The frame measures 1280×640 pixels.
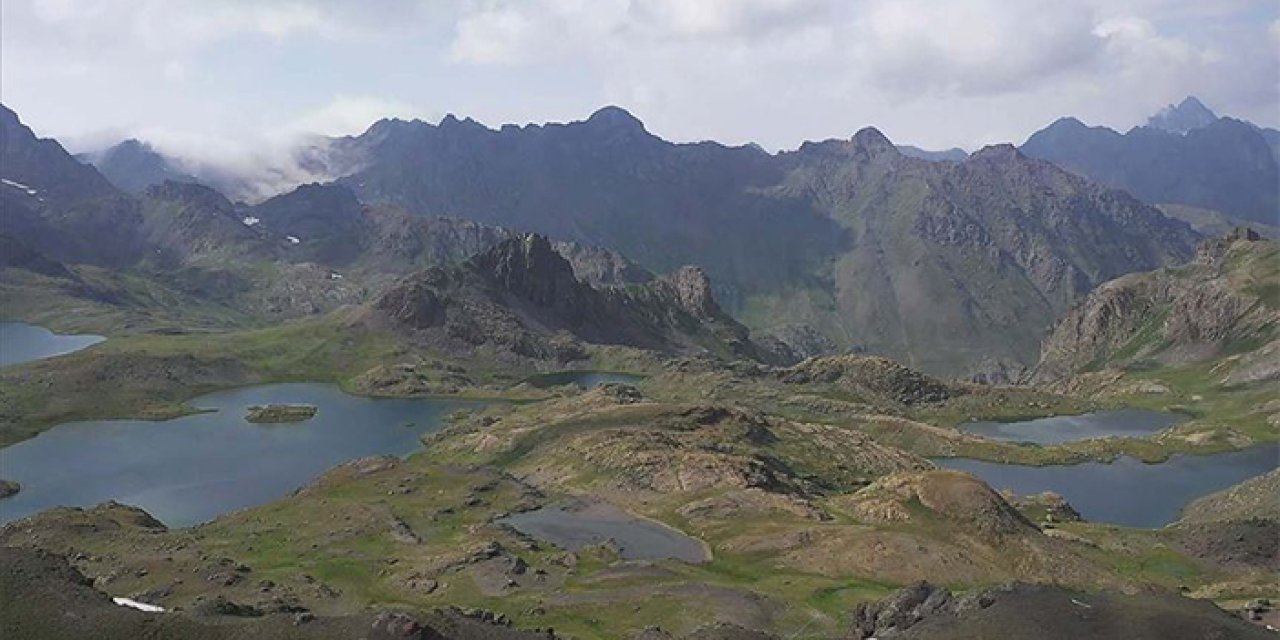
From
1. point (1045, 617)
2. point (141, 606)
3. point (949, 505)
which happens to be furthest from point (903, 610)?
point (949, 505)

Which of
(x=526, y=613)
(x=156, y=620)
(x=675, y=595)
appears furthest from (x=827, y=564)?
(x=156, y=620)

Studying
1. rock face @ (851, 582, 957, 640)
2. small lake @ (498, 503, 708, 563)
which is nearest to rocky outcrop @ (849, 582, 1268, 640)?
rock face @ (851, 582, 957, 640)

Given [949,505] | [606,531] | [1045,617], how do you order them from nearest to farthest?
[1045,617] < [949,505] < [606,531]

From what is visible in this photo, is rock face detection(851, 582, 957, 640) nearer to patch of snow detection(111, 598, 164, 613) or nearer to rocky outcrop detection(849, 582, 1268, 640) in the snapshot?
rocky outcrop detection(849, 582, 1268, 640)

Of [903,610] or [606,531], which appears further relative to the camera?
[606,531]

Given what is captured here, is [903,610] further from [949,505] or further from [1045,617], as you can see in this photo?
[949,505]

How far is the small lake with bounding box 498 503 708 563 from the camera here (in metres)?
131

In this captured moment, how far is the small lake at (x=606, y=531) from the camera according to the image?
430ft

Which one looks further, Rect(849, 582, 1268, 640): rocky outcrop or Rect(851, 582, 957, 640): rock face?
Rect(851, 582, 957, 640): rock face

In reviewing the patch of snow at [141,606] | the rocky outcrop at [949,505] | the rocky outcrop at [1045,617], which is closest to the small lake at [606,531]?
the rocky outcrop at [949,505]

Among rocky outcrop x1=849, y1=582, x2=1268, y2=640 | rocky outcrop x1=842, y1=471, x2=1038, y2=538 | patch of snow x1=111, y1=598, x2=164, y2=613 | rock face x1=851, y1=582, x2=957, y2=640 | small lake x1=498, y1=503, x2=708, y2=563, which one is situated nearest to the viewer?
rocky outcrop x1=849, y1=582, x2=1268, y2=640

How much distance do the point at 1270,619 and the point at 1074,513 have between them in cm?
9550

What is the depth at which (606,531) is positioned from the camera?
142m

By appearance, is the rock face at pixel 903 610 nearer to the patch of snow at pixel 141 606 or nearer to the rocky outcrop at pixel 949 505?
the patch of snow at pixel 141 606
